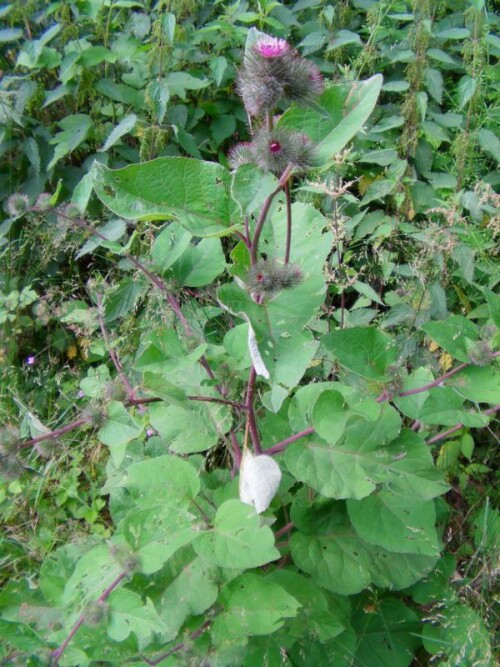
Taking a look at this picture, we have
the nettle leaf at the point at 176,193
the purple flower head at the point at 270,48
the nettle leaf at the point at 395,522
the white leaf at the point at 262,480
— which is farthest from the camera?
the nettle leaf at the point at 395,522

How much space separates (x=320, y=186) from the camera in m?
1.76

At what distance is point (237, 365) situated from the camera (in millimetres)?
1267

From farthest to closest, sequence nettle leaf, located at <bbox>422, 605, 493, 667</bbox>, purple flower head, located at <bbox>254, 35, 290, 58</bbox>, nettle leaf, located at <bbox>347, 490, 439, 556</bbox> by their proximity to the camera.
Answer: nettle leaf, located at <bbox>422, 605, 493, 667</bbox> < nettle leaf, located at <bbox>347, 490, 439, 556</bbox> < purple flower head, located at <bbox>254, 35, 290, 58</bbox>

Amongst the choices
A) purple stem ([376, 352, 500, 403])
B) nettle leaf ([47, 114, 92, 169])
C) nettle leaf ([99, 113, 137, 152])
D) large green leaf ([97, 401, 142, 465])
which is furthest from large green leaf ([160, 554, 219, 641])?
nettle leaf ([47, 114, 92, 169])

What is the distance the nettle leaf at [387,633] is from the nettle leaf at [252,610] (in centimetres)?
51

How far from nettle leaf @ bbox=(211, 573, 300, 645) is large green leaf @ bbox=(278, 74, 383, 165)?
0.84 m

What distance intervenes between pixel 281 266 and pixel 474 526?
1354mm

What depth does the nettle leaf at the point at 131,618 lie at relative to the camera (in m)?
1.06

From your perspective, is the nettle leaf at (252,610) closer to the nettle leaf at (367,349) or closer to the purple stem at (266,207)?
the nettle leaf at (367,349)

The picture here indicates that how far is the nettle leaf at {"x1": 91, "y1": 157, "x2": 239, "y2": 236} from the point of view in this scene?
889 mm

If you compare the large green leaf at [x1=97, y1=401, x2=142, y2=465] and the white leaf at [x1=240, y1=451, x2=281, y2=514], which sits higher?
the large green leaf at [x1=97, y1=401, x2=142, y2=465]

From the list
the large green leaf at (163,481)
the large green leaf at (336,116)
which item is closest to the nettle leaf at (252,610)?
the large green leaf at (163,481)

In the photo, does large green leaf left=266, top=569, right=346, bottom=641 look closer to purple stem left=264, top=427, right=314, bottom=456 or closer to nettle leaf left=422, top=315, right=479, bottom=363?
purple stem left=264, top=427, right=314, bottom=456

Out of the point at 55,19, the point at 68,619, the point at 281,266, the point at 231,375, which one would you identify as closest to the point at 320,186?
the point at 231,375
